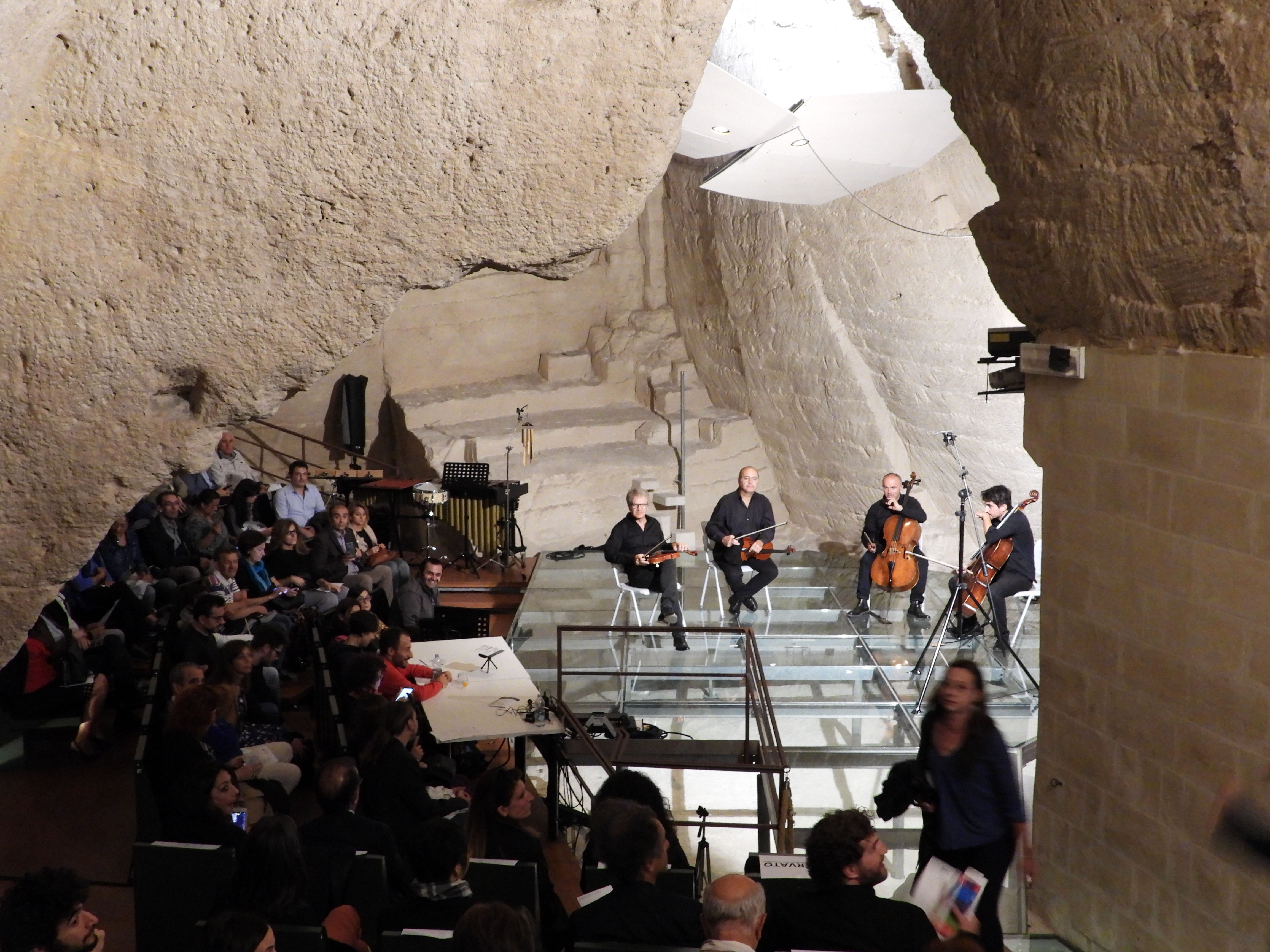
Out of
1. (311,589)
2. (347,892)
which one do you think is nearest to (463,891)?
(347,892)

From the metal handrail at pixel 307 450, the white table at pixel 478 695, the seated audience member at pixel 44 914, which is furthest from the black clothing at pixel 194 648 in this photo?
the metal handrail at pixel 307 450

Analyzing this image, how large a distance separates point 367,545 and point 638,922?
7.18m

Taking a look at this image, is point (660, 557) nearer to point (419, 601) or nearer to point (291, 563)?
point (419, 601)

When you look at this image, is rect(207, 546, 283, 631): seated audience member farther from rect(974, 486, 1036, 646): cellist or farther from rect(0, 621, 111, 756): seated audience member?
rect(974, 486, 1036, 646): cellist

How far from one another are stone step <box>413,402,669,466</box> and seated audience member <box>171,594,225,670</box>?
6288mm

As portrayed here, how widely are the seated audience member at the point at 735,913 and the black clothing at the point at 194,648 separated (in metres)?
3.99

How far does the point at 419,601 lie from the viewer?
28.2ft

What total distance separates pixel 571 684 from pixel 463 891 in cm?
513

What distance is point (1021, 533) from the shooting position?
856cm

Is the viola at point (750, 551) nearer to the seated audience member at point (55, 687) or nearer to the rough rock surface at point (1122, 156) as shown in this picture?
the rough rock surface at point (1122, 156)

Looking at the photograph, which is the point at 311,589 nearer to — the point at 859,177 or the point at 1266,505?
the point at 859,177

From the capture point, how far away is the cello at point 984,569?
8.60 metres

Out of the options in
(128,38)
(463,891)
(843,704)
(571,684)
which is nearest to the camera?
(463,891)

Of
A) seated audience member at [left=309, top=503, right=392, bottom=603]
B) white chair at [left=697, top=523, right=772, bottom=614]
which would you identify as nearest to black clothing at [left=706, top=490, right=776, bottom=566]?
white chair at [left=697, top=523, right=772, bottom=614]
